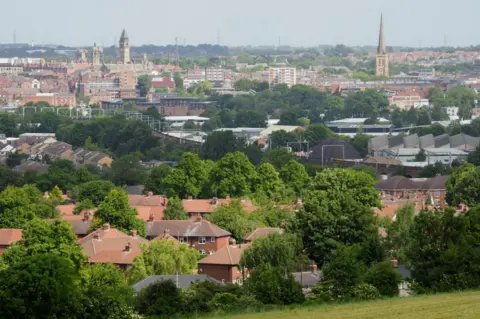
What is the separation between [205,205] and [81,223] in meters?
8.15

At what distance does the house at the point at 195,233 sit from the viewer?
49.8 metres

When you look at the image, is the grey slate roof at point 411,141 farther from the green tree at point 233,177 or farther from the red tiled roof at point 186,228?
the red tiled roof at point 186,228

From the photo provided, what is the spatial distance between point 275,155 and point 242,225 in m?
35.1

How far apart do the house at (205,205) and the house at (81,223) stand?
4.78m

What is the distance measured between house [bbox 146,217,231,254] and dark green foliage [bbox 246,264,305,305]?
12899mm

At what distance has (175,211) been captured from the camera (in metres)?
56.3

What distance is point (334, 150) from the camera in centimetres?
9894

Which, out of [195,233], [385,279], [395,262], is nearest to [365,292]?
[385,279]

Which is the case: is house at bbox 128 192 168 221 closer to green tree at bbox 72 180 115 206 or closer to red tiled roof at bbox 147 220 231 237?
green tree at bbox 72 180 115 206

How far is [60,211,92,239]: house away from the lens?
167 feet

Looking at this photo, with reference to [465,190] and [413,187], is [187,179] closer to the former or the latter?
[413,187]

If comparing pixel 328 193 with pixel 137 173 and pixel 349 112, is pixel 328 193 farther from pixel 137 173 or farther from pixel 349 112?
pixel 349 112

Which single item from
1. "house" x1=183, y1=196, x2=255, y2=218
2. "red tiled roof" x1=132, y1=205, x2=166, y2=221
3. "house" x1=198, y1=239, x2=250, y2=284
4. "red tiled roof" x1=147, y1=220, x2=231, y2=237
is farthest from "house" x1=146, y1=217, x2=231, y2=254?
"house" x1=183, y1=196, x2=255, y2=218

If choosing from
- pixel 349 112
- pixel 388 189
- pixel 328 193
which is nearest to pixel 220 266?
pixel 328 193
